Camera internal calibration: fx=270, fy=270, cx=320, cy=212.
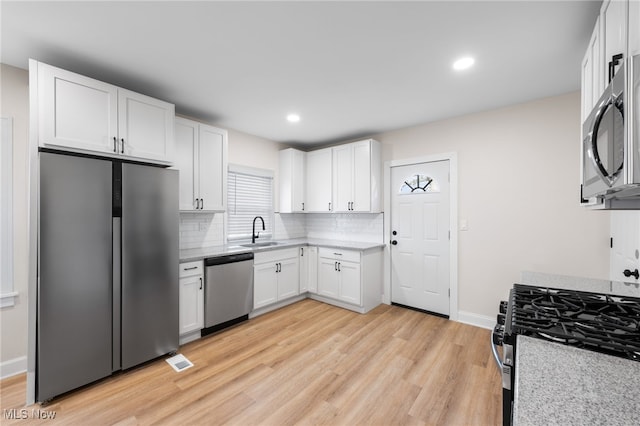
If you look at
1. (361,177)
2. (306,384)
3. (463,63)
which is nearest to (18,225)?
(306,384)

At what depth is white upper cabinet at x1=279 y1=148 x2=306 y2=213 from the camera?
14.5ft

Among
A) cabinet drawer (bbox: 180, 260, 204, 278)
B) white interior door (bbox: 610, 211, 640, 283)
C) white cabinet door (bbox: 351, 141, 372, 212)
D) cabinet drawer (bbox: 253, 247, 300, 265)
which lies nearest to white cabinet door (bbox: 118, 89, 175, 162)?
cabinet drawer (bbox: 180, 260, 204, 278)

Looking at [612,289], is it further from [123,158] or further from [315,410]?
[123,158]

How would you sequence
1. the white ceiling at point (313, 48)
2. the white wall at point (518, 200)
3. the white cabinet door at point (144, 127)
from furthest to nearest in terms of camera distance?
the white wall at point (518, 200), the white cabinet door at point (144, 127), the white ceiling at point (313, 48)

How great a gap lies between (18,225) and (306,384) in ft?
8.92

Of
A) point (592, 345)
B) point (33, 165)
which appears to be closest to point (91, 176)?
point (33, 165)

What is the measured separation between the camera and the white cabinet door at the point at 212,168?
318 centimetres

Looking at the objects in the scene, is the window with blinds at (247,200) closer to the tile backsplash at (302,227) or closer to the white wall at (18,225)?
the tile backsplash at (302,227)

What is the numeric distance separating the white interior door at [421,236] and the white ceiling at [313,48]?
1.02 m

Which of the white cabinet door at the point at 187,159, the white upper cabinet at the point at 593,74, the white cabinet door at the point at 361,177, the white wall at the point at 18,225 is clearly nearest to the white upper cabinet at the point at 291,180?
the white cabinet door at the point at 361,177

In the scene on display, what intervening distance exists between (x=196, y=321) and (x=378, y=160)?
313 cm

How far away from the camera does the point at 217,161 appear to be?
3.32 m

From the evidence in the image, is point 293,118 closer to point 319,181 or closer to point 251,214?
point 319,181

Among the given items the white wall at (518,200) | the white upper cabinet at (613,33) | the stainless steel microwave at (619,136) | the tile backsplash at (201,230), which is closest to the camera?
the stainless steel microwave at (619,136)
